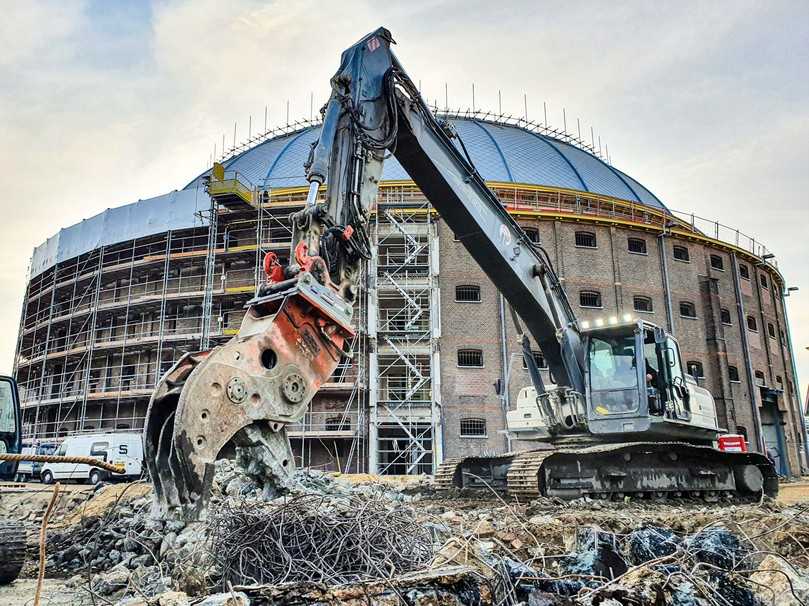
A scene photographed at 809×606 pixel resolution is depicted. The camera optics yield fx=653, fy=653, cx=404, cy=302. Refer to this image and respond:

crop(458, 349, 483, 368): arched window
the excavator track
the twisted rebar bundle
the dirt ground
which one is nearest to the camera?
the twisted rebar bundle

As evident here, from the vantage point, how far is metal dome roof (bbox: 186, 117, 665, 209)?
32.1 m

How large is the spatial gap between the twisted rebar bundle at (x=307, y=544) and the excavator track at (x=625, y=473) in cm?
537

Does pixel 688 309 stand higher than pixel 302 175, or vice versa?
pixel 302 175

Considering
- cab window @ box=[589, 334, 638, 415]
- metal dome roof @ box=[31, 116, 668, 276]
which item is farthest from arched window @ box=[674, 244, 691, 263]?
cab window @ box=[589, 334, 638, 415]

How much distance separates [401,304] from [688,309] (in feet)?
47.4

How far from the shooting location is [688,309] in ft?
104

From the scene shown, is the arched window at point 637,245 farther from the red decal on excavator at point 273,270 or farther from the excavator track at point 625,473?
the red decal on excavator at point 273,270

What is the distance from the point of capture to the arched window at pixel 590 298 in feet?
96.1

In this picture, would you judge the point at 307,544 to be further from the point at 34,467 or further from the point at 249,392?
the point at 34,467

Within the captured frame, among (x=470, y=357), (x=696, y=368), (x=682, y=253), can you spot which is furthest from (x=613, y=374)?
(x=682, y=253)

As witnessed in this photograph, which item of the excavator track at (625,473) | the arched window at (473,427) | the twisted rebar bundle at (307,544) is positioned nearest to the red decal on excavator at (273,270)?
the twisted rebar bundle at (307,544)

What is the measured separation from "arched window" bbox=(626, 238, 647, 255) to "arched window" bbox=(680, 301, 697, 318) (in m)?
3.18

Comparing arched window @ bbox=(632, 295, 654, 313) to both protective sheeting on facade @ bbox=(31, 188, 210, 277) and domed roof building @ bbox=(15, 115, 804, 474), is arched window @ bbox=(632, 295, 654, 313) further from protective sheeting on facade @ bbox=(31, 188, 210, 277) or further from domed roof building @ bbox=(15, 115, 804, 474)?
protective sheeting on facade @ bbox=(31, 188, 210, 277)

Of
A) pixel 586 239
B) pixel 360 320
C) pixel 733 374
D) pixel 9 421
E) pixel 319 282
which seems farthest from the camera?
pixel 733 374
